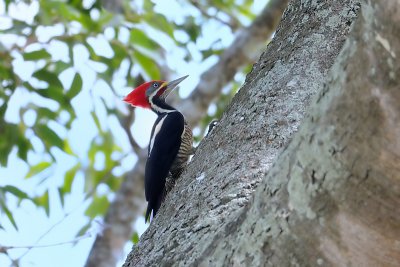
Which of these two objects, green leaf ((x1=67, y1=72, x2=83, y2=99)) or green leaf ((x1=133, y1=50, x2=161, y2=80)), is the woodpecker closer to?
green leaf ((x1=133, y1=50, x2=161, y2=80))

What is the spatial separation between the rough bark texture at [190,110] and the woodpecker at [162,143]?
1.36 ft

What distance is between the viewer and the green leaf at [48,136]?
393cm

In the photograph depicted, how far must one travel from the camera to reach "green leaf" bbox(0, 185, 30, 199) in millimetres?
3670

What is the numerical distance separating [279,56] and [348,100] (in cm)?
113

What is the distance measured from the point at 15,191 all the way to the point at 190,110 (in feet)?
4.19

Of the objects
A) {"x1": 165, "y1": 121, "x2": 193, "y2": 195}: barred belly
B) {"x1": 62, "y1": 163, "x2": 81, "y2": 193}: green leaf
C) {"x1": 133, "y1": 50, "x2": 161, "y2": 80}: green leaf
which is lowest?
{"x1": 62, "y1": 163, "x2": 81, "y2": 193}: green leaf

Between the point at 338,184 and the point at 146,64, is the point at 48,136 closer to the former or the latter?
the point at 146,64

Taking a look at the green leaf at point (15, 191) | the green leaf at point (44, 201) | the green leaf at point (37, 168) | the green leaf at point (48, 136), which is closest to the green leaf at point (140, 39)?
the green leaf at point (48, 136)

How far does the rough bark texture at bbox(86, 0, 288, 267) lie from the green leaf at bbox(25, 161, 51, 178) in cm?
72

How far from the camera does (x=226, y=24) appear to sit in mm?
5582

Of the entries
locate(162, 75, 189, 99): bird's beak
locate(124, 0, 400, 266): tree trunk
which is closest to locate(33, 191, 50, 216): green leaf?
locate(162, 75, 189, 99): bird's beak

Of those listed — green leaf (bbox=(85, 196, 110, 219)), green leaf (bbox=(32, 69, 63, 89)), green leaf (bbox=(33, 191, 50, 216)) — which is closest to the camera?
green leaf (bbox=(32, 69, 63, 89))

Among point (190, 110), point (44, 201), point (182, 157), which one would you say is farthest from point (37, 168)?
point (182, 157)

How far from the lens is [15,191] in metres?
3.69
